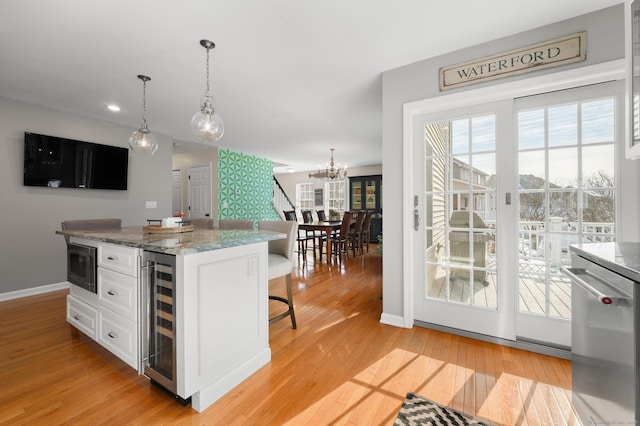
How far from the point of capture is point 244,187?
21.8ft

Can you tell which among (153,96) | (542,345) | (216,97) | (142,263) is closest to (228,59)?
(216,97)

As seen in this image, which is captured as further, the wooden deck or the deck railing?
the wooden deck

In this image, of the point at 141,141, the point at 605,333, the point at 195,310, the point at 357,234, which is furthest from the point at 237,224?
the point at 357,234

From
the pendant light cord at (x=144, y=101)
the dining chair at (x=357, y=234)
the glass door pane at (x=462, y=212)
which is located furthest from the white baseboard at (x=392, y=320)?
the dining chair at (x=357, y=234)

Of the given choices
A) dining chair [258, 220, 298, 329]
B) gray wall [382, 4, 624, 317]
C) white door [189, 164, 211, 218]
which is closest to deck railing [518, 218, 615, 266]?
gray wall [382, 4, 624, 317]

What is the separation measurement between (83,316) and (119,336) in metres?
0.64

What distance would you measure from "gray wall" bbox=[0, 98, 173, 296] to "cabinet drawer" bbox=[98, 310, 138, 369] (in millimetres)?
2767

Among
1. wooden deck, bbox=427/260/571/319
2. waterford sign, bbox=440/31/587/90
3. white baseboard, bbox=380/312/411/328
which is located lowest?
white baseboard, bbox=380/312/411/328

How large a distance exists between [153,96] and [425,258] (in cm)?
356

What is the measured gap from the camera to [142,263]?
154cm

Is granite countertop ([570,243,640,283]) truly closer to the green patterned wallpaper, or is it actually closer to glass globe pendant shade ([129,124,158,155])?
glass globe pendant shade ([129,124,158,155])

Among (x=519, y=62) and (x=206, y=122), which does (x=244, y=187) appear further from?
→ (x=519, y=62)

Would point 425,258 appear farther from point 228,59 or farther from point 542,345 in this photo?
point 228,59

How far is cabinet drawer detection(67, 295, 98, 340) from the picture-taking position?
6.31ft
